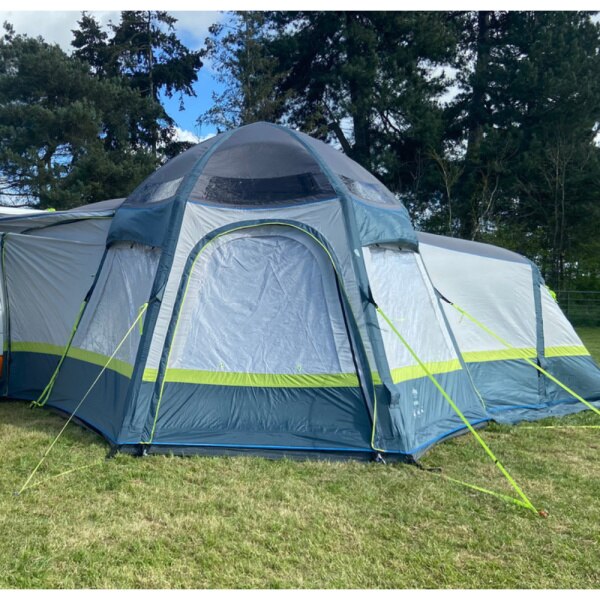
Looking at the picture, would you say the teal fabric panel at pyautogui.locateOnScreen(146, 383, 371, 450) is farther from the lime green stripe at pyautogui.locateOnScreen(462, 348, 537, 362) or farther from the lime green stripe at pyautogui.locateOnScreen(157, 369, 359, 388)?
the lime green stripe at pyautogui.locateOnScreen(462, 348, 537, 362)

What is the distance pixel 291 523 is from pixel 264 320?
1.78 m

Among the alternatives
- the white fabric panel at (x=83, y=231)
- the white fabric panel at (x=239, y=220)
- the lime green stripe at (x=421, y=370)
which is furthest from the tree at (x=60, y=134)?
the lime green stripe at (x=421, y=370)

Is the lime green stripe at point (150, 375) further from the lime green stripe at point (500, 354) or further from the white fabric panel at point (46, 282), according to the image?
the lime green stripe at point (500, 354)

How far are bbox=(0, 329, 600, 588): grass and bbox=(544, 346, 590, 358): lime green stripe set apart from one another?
2.00 meters

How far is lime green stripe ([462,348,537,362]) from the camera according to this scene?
6.20m

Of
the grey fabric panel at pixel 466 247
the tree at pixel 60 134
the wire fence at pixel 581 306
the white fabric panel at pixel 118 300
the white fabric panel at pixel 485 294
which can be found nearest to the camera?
the white fabric panel at pixel 118 300

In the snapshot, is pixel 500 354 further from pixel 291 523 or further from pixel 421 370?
pixel 291 523

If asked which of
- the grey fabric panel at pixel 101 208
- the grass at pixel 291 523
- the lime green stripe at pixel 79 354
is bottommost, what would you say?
the grass at pixel 291 523

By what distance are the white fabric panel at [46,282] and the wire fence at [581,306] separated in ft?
50.5

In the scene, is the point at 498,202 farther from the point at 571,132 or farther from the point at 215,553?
the point at 215,553

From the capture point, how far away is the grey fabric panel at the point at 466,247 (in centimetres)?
648

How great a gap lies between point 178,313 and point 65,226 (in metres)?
2.36

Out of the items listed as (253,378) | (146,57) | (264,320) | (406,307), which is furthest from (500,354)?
(146,57)
